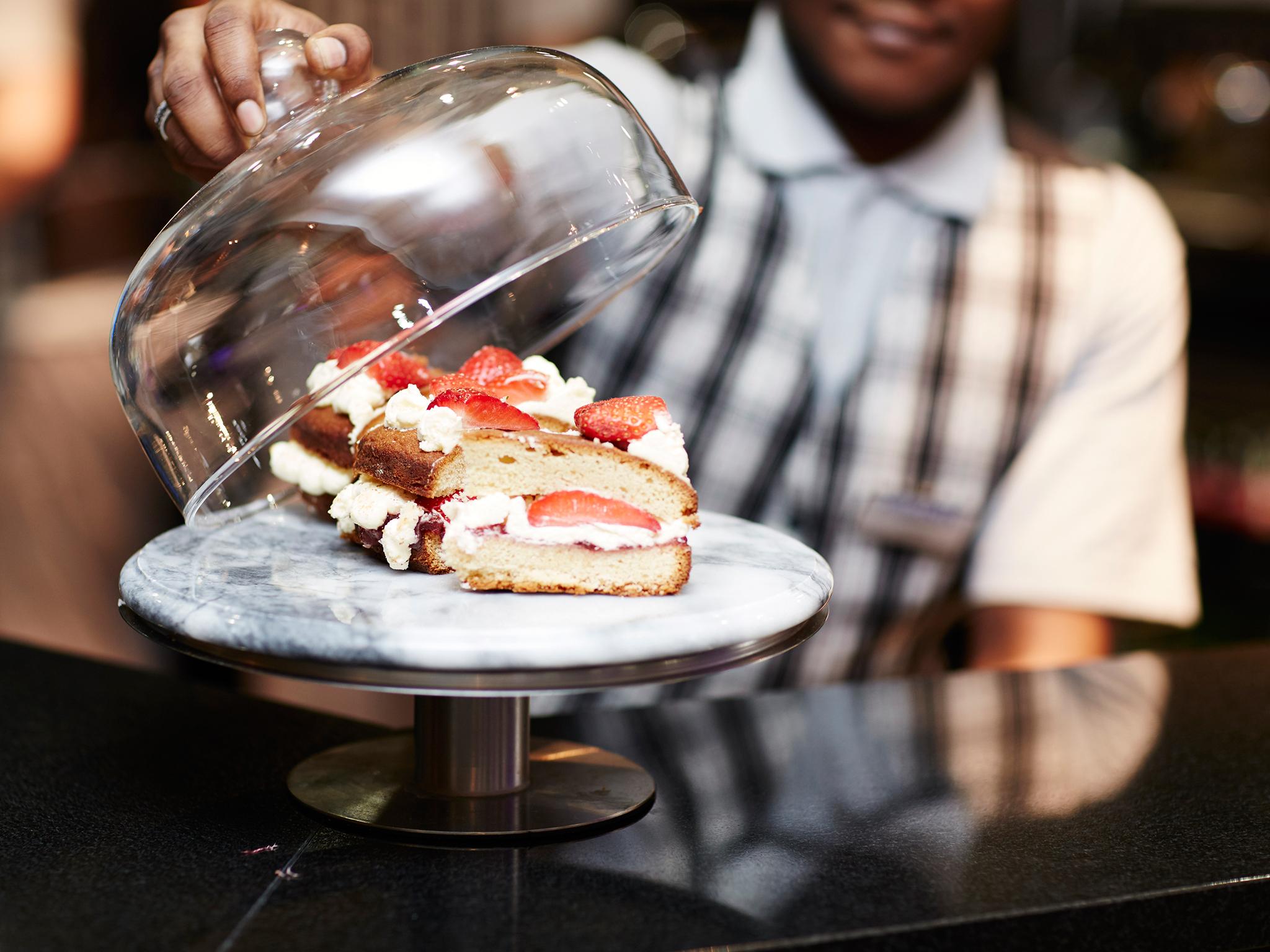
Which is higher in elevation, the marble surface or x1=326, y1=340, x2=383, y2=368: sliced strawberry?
x1=326, y1=340, x2=383, y2=368: sliced strawberry

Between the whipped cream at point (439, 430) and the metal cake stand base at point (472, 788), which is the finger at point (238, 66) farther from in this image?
the metal cake stand base at point (472, 788)

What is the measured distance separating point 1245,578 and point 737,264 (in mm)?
1924

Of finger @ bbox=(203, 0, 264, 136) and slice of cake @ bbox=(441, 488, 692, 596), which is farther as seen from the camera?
finger @ bbox=(203, 0, 264, 136)

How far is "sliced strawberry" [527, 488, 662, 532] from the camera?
3.23 ft

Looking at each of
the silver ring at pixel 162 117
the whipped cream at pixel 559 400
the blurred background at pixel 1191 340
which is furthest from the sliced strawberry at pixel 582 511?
the blurred background at pixel 1191 340

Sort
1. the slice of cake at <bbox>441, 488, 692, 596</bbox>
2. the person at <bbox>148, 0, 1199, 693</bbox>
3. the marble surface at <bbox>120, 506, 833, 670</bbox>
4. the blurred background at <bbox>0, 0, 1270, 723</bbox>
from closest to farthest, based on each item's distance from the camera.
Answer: the marble surface at <bbox>120, 506, 833, 670</bbox>
the slice of cake at <bbox>441, 488, 692, 596</bbox>
the person at <bbox>148, 0, 1199, 693</bbox>
the blurred background at <bbox>0, 0, 1270, 723</bbox>

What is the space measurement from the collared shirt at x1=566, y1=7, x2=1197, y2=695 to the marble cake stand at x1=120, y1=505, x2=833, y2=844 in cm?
108

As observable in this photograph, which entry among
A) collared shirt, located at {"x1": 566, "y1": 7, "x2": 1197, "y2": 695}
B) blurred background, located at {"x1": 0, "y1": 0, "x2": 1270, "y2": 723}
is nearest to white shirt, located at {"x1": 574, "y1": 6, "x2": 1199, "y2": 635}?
collared shirt, located at {"x1": 566, "y1": 7, "x2": 1197, "y2": 695}

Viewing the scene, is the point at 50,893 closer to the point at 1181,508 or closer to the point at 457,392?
the point at 457,392

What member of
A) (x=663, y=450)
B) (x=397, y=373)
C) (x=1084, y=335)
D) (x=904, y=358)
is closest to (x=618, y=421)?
(x=663, y=450)

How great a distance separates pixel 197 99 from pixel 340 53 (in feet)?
0.45

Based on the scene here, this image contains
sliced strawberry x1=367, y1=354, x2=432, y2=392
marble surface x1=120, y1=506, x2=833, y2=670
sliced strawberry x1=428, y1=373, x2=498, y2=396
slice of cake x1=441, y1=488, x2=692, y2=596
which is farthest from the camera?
sliced strawberry x1=367, y1=354, x2=432, y2=392

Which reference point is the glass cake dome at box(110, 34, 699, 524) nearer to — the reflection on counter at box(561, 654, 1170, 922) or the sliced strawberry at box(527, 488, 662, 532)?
the sliced strawberry at box(527, 488, 662, 532)

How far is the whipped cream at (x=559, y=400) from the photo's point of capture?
112 centimetres
